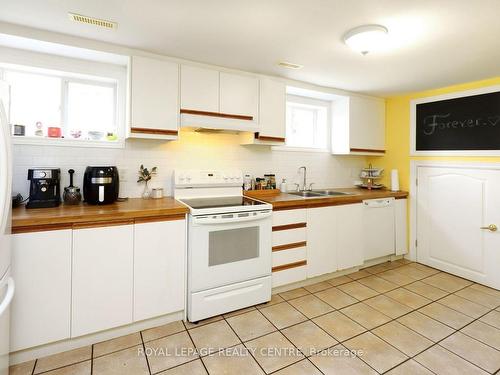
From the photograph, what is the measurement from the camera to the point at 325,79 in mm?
3109

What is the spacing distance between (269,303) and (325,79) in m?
2.46

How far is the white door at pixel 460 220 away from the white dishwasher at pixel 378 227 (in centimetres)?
42

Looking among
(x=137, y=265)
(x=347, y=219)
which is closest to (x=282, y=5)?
(x=137, y=265)

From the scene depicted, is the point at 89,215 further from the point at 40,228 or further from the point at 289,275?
the point at 289,275

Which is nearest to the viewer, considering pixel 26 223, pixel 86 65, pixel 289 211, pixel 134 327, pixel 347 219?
pixel 26 223

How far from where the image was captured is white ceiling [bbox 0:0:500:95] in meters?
1.71

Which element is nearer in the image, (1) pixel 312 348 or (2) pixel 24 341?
(2) pixel 24 341

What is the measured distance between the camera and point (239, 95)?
9.10ft

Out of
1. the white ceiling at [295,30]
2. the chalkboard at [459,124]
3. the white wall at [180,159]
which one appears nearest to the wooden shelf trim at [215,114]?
the white wall at [180,159]

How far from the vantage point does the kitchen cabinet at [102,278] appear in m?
1.84

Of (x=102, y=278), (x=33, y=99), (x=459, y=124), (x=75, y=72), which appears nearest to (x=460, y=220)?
(x=459, y=124)

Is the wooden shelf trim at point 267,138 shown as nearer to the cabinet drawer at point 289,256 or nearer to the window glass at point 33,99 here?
the cabinet drawer at point 289,256

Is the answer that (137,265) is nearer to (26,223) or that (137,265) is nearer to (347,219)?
(26,223)

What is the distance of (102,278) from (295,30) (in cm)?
224
